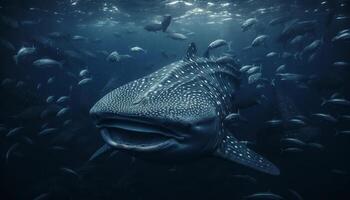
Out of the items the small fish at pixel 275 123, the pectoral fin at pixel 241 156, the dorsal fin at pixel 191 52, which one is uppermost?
the dorsal fin at pixel 191 52

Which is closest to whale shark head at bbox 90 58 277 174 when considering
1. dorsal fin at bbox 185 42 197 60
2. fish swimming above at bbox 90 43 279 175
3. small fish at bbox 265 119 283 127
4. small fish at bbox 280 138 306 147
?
fish swimming above at bbox 90 43 279 175

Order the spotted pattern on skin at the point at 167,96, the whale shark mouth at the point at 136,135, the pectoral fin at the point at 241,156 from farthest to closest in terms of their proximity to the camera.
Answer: the pectoral fin at the point at 241,156 → the spotted pattern on skin at the point at 167,96 → the whale shark mouth at the point at 136,135

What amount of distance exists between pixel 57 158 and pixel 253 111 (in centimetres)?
1253

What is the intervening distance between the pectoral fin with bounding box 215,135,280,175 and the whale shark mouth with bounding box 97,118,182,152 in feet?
5.48

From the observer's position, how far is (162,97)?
4.14 meters

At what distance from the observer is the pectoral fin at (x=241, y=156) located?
4910mm

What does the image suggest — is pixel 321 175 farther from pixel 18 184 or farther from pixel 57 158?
pixel 18 184

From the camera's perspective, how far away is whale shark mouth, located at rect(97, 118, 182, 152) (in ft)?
11.0

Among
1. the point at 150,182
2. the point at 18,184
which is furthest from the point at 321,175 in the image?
the point at 18,184

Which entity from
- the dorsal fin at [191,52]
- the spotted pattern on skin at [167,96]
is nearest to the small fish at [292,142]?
the spotted pattern on skin at [167,96]

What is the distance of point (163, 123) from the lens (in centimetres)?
337

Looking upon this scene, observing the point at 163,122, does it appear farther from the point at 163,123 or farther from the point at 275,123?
the point at 275,123

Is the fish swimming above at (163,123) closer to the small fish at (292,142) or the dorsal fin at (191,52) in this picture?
the dorsal fin at (191,52)

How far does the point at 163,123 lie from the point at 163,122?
1 centimetres
